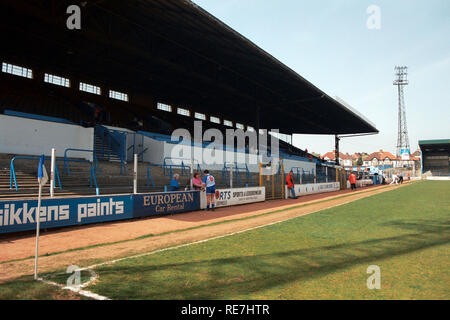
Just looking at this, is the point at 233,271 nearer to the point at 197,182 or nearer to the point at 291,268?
the point at 291,268

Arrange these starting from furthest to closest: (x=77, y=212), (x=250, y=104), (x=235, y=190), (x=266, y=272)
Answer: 1. (x=250, y=104)
2. (x=235, y=190)
3. (x=77, y=212)
4. (x=266, y=272)

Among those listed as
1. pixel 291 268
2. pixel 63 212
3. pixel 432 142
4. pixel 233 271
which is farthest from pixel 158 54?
pixel 432 142

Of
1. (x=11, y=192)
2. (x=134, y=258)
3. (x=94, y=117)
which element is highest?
(x=94, y=117)

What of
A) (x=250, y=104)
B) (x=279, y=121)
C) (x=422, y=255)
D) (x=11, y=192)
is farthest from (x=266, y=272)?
(x=279, y=121)

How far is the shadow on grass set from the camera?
3.89m

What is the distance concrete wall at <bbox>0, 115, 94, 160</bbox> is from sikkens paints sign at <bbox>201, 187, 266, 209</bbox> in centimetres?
781

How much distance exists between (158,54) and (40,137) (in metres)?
9.16

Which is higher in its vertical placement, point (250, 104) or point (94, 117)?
point (250, 104)

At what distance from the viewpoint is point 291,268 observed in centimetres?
477
